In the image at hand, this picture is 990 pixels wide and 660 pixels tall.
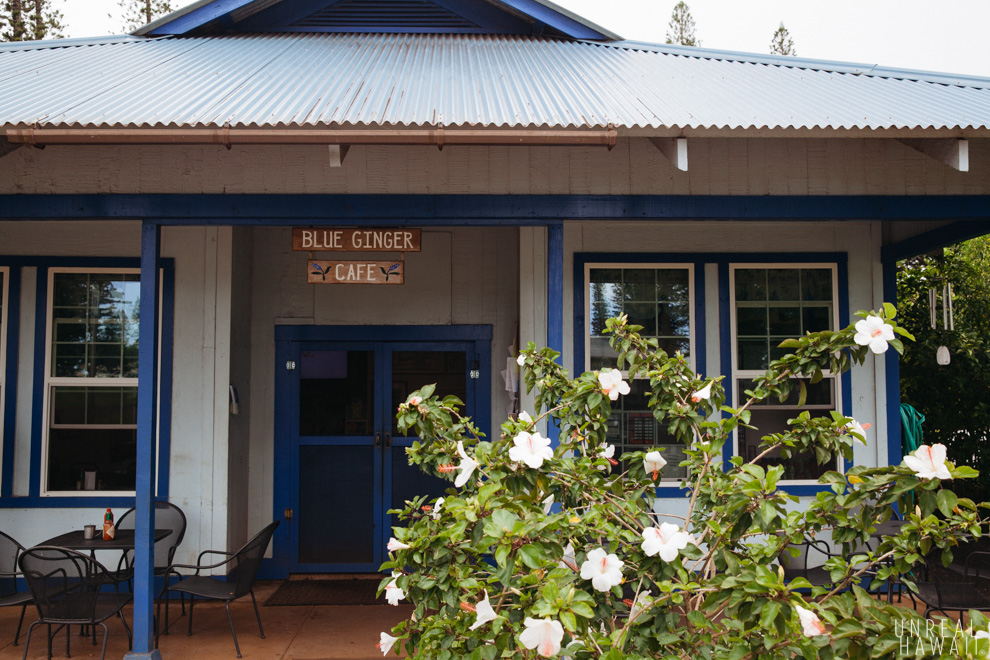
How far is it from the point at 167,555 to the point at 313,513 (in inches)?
57.4

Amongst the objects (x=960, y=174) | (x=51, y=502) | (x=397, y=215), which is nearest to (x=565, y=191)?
(x=397, y=215)

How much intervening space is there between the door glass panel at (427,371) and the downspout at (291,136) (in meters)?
3.27

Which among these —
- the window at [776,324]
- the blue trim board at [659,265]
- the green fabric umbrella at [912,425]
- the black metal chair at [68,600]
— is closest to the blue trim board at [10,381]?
the black metal chair at [68,600]

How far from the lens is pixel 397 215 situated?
4.95 meters

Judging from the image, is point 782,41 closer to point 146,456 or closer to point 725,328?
point 725,328

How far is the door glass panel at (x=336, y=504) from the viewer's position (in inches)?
281

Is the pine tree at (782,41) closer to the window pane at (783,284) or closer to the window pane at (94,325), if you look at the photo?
the window pane at (783,284)

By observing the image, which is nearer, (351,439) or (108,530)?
(108,530)

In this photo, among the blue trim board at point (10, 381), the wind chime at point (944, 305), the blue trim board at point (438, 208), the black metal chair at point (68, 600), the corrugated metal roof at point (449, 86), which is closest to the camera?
the corrugated metal roof at point (449, 86)

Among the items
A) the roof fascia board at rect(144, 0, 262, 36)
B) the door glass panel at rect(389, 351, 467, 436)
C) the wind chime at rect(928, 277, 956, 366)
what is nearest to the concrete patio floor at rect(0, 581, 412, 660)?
the door glass panel at rect(389, 351, 467, 436)

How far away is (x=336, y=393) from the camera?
726cm

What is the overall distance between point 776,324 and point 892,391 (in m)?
1.12

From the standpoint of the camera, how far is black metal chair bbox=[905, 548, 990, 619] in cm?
464

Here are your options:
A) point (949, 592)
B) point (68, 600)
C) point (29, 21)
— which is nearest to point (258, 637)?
point (68, 600)
